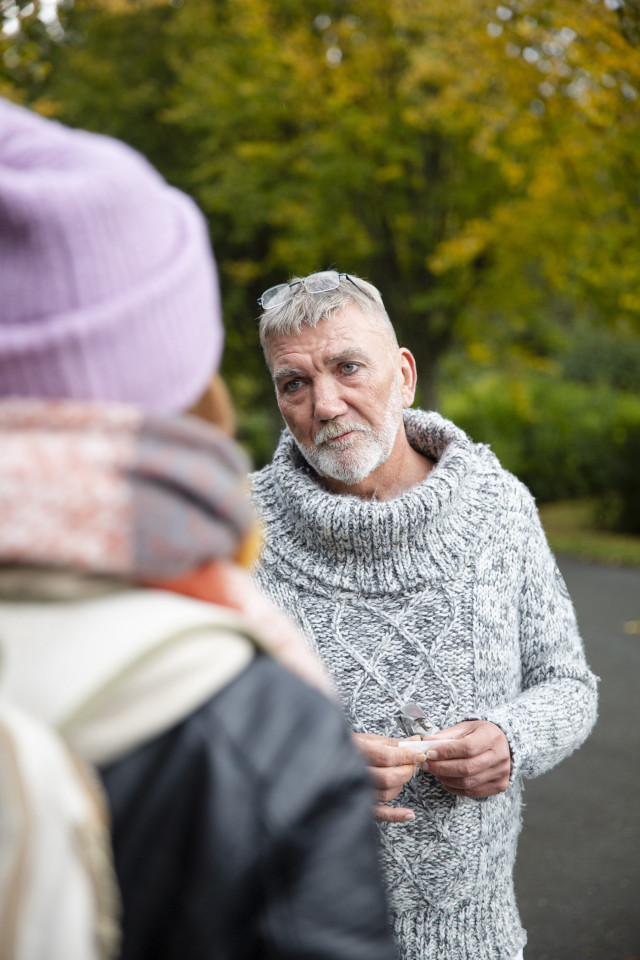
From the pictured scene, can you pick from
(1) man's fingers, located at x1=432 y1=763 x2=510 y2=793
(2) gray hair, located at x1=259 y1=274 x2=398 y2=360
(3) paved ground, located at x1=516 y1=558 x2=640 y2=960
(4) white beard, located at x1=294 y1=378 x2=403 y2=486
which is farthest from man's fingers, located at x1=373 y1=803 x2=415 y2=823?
(3) paved ground, located at x1=516 y1=558 x2=640 y2=960

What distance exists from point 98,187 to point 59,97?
605 inches

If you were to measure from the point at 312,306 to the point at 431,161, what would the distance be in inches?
451

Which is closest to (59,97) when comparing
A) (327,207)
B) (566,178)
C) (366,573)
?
(327,207)


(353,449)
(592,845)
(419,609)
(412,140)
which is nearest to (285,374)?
(353,449)

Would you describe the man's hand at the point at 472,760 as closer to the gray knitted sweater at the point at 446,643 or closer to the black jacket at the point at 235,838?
the gray knitted sweater at the point at 446,643

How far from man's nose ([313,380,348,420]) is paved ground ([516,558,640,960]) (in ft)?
9.21

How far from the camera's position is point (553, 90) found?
29.9 ft

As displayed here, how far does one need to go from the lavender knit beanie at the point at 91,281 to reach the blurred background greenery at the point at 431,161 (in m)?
5.29

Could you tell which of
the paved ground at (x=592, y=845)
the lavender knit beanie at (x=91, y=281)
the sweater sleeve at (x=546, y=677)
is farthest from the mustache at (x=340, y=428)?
the paved ground at (x=592, y=845)

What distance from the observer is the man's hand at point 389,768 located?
1818 mm

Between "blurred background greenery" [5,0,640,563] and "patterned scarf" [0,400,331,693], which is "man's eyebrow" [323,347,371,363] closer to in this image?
"patterned scarf" [0,400,331,693]

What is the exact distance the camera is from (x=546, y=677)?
7.04 ft

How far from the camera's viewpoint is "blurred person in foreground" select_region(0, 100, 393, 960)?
2.56ft

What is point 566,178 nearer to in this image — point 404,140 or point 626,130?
point 626,130
